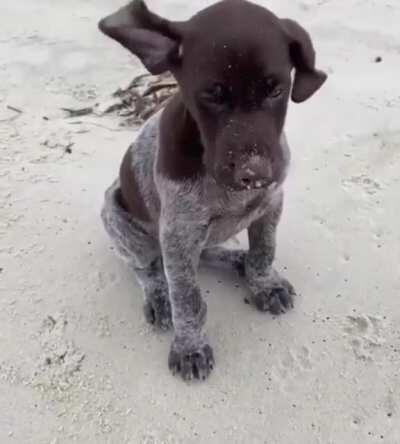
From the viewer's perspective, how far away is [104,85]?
5117 mm

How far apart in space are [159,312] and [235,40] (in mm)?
1567

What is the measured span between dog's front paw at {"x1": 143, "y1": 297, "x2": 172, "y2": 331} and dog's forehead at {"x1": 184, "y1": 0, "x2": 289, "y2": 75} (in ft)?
4.66

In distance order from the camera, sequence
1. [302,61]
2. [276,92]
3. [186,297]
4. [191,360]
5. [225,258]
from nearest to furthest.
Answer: [276,92] < [302,61] < [186,297] < [191,360] < [225,258]

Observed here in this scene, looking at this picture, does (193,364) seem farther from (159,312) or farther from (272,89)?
(272,89)

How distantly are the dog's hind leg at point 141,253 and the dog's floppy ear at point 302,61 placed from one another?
1.13 m

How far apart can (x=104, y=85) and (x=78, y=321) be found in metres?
2.11

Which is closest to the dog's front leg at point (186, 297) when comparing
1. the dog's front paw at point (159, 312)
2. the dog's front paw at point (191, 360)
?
the dog's front paw at point (191, 360)

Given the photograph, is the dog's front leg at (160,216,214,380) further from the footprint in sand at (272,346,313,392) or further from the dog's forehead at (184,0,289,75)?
the dog's forehead at (184,0,289,75)

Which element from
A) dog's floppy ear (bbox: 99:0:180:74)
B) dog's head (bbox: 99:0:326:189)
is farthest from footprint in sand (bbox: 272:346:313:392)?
dog's floppy ear (bbox: 99:0:180:74)

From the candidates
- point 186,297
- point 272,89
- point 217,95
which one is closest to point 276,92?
point 272,89

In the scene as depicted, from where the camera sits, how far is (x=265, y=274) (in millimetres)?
3520

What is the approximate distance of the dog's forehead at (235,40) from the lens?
7.38ft

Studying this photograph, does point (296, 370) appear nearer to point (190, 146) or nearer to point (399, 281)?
point (399, 281)

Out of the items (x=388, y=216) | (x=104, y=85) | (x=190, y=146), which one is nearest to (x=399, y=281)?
(x=388, y=216)
